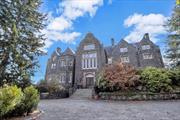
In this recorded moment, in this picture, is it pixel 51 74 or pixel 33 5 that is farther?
pixel 51 74

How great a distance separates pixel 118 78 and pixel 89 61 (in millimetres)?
21574

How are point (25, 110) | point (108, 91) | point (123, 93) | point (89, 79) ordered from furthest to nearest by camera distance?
point (89, 79) → point (108, 91) → point (123, 93) → point (25, 110)

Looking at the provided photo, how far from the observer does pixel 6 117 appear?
691 centimetres

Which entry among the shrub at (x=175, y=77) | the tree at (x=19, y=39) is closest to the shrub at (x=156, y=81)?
the shrub at (x=175, y=77)

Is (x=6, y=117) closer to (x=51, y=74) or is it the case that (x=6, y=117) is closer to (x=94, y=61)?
(x=94, y=61)

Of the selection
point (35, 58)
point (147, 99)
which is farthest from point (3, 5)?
point (147, 99)

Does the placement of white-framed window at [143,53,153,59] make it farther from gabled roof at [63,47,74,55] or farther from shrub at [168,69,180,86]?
shrub at [168,69,180,86]

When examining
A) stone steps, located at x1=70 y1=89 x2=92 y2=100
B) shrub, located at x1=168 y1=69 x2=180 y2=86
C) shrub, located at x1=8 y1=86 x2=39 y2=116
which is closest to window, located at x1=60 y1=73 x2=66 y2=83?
stone steps, located at x1=70 y1=89 x2=92 y2=100

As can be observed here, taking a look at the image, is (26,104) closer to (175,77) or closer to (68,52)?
(175,77)

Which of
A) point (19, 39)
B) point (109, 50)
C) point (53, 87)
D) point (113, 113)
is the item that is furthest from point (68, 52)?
point (113, 113)

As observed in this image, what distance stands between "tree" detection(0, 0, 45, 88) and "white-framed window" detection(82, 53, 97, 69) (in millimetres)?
23434

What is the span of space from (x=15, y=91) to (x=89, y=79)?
3491 cm

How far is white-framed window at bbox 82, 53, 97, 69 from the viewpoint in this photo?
42.0 m

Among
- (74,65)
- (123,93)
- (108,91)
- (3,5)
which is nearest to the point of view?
(3,5)
